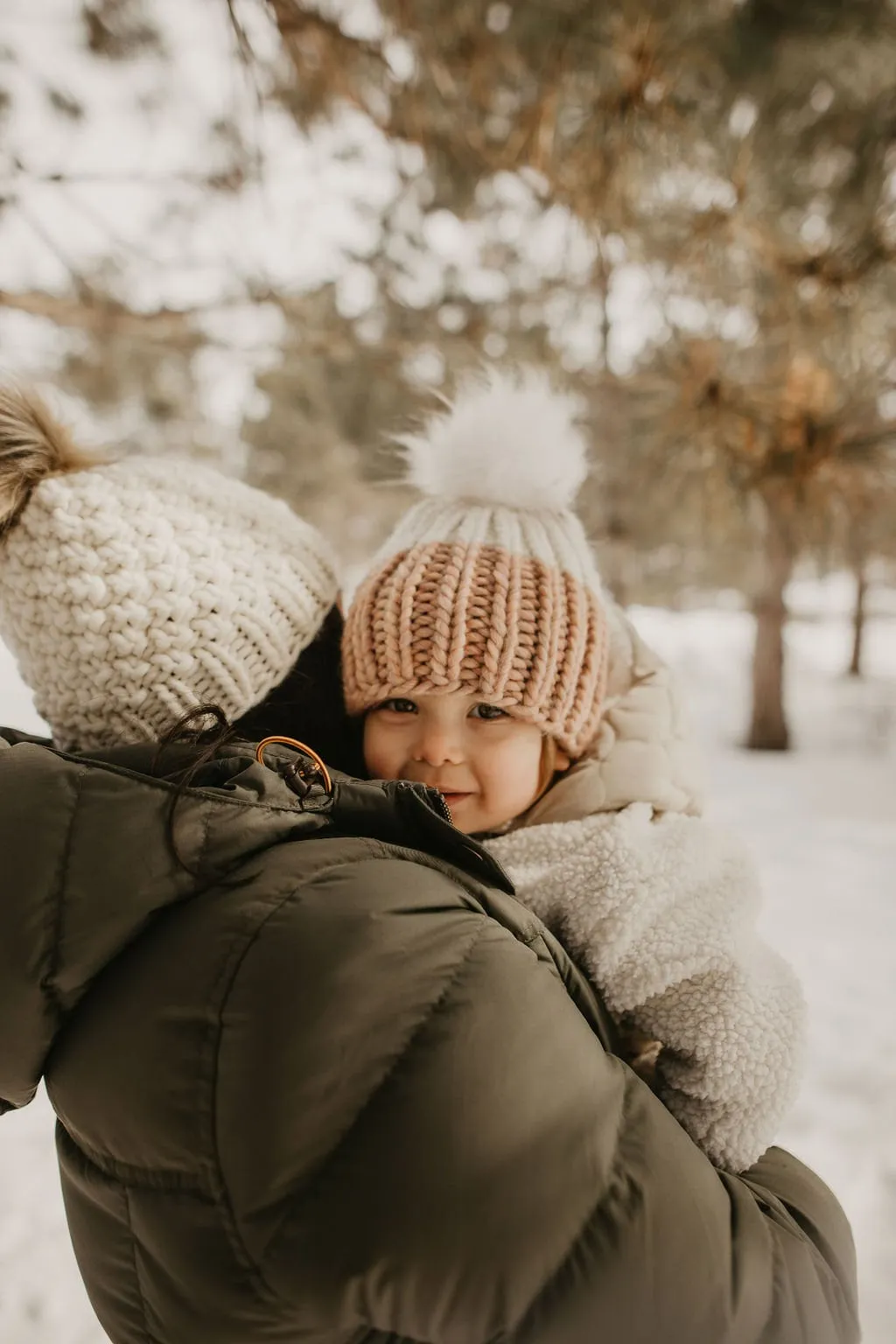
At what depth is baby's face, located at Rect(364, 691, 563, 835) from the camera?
1196 mm

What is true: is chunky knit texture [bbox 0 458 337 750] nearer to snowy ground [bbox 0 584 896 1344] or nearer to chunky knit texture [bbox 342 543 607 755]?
chunky knit texture [bbox 342 543 607 755]

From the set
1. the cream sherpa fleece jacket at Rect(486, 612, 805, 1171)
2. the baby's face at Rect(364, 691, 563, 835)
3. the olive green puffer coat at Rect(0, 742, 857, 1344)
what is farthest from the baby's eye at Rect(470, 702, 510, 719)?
the olive green puffer coat at Rect(0, 742, 857, 1344)

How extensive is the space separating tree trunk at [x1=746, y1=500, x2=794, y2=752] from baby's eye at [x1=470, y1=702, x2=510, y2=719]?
6.61 m

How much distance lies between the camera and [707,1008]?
1.01 m

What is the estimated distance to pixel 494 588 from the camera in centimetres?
121

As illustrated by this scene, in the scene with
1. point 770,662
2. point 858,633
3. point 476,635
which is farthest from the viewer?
point 858,633

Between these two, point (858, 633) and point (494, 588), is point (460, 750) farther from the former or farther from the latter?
point (858, 633)

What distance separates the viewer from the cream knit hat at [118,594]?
2.97 ft

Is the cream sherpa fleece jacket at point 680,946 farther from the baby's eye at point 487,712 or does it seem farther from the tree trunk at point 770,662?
the tree trunk at point 770,662

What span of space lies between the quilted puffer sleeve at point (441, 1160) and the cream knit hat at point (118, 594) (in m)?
0.37

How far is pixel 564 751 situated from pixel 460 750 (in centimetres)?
21

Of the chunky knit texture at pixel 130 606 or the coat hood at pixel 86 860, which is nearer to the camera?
the coat hood at pixel 86 860

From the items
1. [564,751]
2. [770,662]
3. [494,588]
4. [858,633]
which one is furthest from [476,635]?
[858,633]

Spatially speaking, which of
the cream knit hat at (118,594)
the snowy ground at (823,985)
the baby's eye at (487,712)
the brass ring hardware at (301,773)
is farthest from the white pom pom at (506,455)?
the snowy ground at (823,985)
